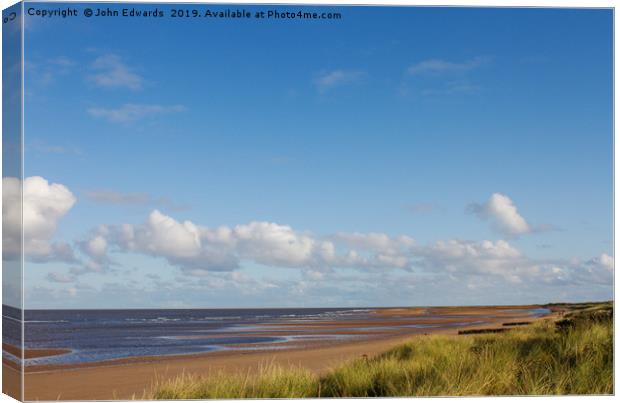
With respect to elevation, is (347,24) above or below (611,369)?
above

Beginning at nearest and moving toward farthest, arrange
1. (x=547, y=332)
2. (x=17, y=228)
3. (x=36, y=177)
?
(x=17, y=228) < (x=36, y=177) < (x=547, y=332)

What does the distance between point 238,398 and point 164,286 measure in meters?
3.57

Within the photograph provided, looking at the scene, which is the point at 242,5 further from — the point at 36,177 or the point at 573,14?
the point at 573,14

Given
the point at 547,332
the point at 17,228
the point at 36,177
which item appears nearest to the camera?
the point at 17,228

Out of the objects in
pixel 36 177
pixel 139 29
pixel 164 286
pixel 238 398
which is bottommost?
pixel 238 398

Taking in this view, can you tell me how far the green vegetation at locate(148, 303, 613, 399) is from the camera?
428 inches

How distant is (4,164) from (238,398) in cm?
452

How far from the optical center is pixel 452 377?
10.9m

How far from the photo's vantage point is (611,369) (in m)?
11.4

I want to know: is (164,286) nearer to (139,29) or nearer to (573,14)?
(139,29)

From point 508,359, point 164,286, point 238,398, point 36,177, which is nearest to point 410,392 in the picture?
point 508,359

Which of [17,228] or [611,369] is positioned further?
[611,369]

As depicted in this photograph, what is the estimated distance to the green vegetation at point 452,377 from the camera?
1088cm

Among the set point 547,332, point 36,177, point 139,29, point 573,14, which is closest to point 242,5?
point 139,29
